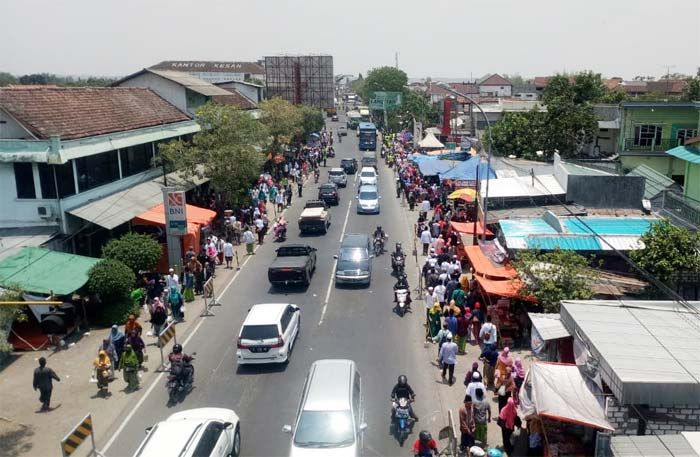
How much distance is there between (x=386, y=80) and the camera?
444ft

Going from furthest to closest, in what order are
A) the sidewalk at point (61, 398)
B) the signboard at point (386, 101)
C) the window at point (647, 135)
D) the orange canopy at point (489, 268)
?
the signboard at point (386, 101), the window at point (647, 135), the orange canopy at point (489, 268), the sidewalk at point (61, 398)

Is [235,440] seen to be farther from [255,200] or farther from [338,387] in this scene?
[255,200]

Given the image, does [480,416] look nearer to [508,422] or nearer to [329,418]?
[508,422]

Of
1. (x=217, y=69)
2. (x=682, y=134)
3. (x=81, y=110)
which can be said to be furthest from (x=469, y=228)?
(x=217, y=69)

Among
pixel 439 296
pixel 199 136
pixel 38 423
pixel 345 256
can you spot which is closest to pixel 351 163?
pixel 199 136

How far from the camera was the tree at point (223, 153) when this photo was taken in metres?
30.5

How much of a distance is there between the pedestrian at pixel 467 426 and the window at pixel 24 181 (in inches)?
694

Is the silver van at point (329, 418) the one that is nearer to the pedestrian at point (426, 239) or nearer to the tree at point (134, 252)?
the tree at point (134, 252)

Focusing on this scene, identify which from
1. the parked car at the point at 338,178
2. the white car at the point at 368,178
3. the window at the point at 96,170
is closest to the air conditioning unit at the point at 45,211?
the window at the point at 96,170

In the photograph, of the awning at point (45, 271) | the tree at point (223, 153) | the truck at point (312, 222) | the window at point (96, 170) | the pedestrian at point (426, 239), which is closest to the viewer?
the awning at point (45, 271)

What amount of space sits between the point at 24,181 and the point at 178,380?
462 inches

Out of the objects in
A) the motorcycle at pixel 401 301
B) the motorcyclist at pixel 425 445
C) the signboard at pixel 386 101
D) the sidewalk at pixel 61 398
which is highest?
the signboard at pixel 386 101

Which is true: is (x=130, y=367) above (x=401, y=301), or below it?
above

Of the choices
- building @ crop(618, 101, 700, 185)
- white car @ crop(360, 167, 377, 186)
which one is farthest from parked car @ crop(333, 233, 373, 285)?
building @ crop(618, 101, 700, 185)
